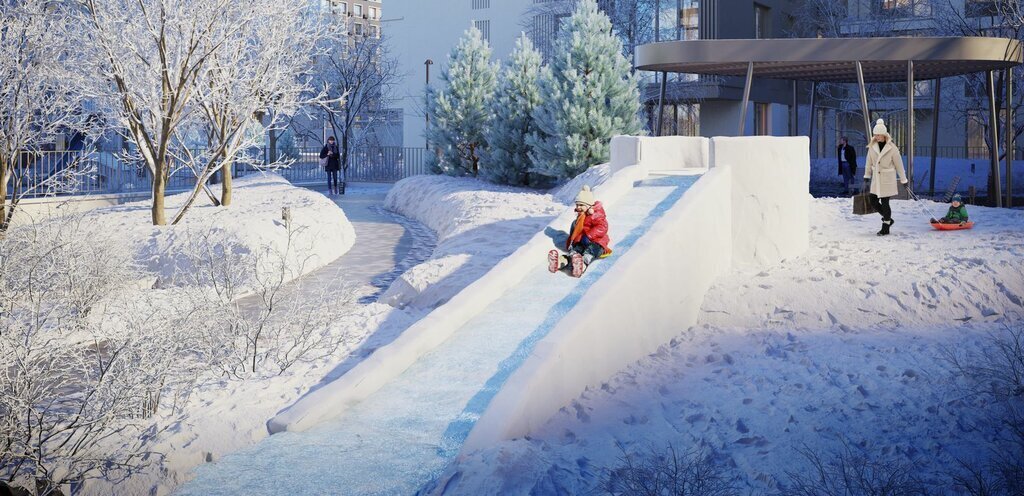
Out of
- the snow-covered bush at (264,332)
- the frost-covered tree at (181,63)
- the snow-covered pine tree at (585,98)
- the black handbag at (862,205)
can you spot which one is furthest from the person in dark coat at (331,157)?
the snow-covered bush at (264,332)

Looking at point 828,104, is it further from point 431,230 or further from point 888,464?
point 888,464

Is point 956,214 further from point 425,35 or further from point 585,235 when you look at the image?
point 425,35

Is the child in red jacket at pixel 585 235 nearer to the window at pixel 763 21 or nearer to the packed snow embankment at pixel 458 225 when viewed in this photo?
the packed snow embankment at pixel 458 225

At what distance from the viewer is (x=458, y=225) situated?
18.8 metres

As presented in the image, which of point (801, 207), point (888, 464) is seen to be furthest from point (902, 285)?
point (888, 464)

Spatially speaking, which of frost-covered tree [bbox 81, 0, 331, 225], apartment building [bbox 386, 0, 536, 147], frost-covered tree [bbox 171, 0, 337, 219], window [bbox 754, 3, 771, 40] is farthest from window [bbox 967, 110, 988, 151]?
frost-covered tree [bbox 81, 0, 331, 225]

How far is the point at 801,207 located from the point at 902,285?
2539 mm

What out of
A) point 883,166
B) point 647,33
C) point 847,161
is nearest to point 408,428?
point 883,166

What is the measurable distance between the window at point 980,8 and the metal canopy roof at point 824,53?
15.1 meters

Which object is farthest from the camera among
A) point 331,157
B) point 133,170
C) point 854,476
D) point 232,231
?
point 331,157

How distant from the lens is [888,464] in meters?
7.26

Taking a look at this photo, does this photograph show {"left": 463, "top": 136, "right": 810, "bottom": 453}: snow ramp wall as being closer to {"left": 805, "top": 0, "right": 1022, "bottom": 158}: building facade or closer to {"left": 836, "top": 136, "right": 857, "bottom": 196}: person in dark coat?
{"left": 836, "top": 136, "right": 857, "bottom": 196}: person in dark coat

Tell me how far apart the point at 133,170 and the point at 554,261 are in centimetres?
1684

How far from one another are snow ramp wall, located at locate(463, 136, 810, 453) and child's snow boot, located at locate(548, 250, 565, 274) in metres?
0.72
